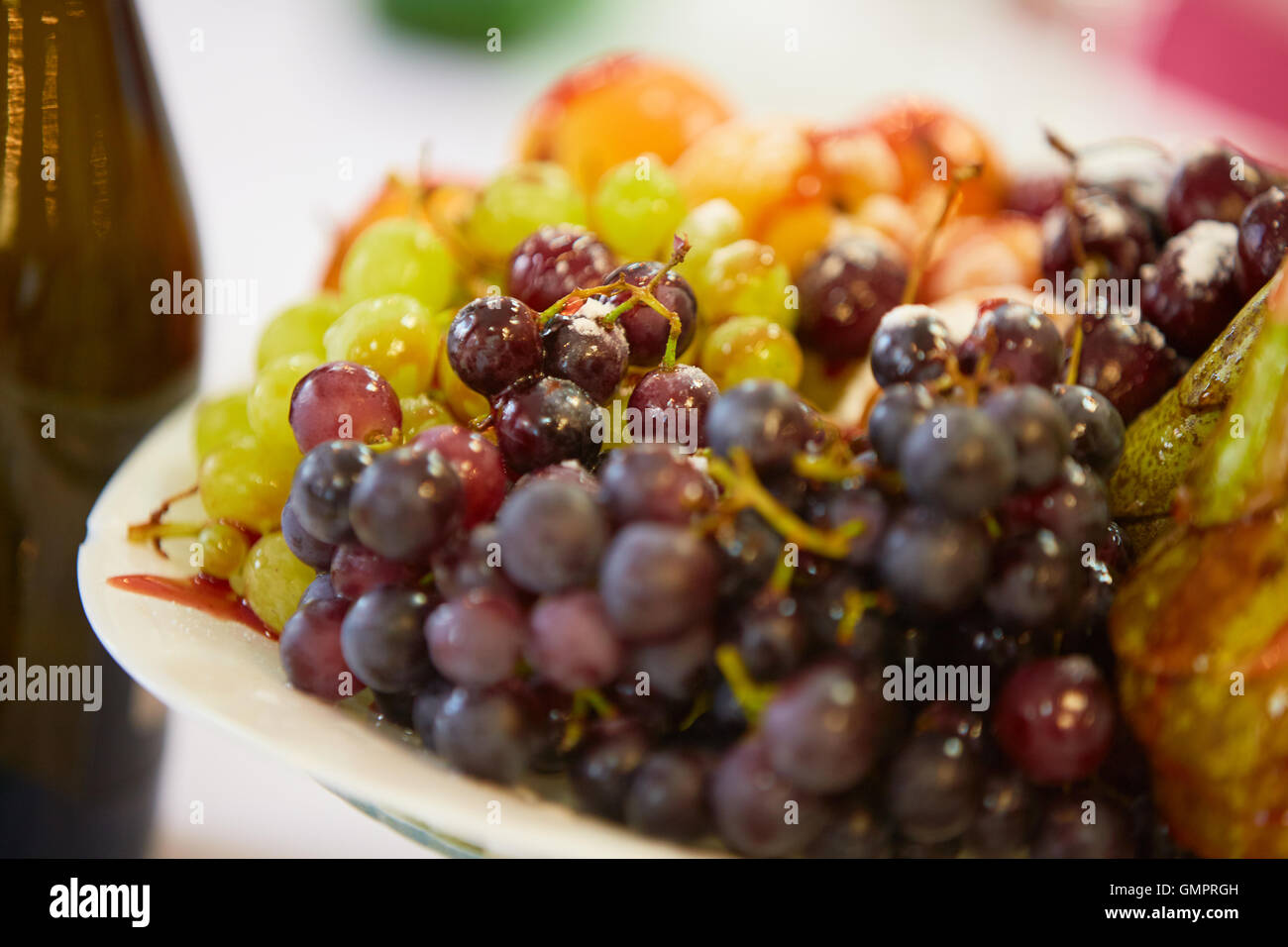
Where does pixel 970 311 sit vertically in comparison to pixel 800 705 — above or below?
above

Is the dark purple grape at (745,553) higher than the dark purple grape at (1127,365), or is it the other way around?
the dark purple grape at (1127,365)

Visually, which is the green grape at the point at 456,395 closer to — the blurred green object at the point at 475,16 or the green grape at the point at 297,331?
the green grape at the point at 297,331

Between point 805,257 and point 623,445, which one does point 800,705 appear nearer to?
point 623,445

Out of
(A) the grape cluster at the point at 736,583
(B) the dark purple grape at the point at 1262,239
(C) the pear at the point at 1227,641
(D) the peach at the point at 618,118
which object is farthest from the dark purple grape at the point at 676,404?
(D) the peach at the point at 618,118

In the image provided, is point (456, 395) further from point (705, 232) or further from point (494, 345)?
point (705, 232)
